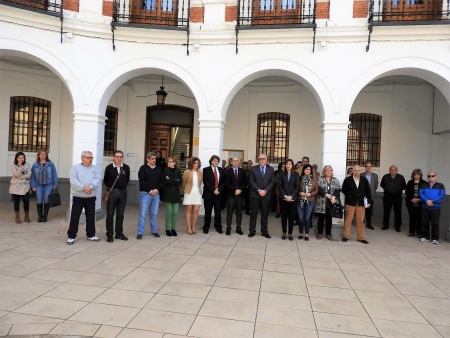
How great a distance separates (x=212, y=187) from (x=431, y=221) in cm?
502

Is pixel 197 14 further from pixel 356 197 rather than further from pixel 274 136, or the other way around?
pixel 356 197

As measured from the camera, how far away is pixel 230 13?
8.39m

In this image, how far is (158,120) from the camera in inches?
491

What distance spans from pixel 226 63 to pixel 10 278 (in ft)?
20.4

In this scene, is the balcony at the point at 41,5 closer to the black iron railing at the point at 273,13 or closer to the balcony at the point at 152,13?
the balcony at the point at 152,13

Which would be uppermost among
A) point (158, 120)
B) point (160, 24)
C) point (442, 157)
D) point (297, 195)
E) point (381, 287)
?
point (160, 24)

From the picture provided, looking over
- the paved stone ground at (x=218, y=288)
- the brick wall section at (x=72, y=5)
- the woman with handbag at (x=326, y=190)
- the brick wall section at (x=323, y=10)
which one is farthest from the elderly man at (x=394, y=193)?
the brick wall section at (x=72, y=5)

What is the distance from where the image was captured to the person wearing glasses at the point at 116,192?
22.0ft

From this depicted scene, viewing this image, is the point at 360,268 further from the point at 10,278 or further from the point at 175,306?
the point at 10,278

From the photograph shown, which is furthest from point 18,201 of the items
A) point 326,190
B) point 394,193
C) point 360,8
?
point 394,193

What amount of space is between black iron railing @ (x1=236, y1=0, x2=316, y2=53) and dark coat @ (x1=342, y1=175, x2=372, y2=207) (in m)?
3.78

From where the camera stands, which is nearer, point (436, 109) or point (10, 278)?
point (10, 278)

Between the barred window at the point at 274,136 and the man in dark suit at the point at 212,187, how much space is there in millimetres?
4179

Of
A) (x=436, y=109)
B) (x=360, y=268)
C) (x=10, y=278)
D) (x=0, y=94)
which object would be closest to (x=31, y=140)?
(x=0, y=94)
